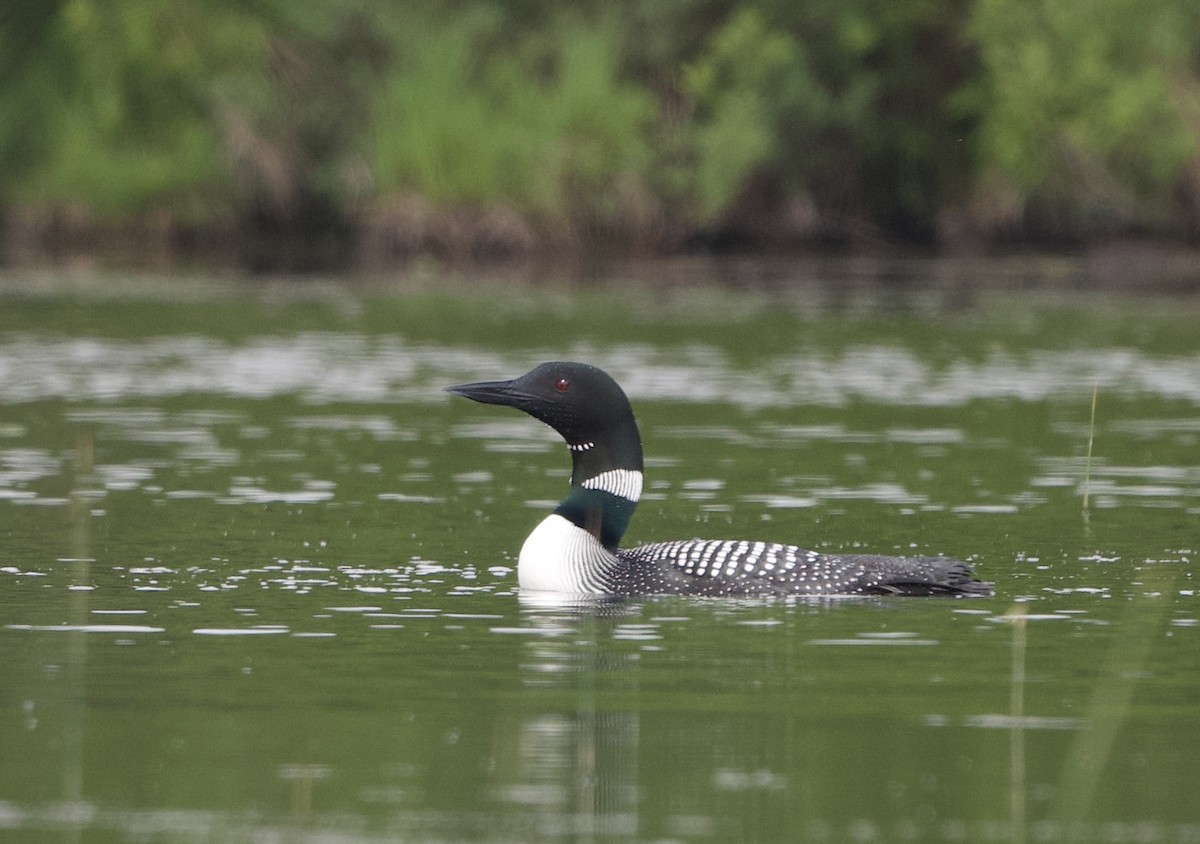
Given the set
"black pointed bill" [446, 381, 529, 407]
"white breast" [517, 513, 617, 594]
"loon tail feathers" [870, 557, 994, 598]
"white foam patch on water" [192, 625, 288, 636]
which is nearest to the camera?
"white foam patch on water" [192, 625, 288, 636]

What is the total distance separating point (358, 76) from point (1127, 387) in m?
26.9

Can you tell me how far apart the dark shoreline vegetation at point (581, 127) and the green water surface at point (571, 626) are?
796 inches

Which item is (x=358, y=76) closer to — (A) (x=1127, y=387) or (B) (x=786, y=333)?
(B) (x=786, y=333)

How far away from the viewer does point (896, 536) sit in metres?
12.1

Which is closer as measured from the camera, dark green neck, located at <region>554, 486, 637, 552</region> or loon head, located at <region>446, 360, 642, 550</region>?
dark green neck, located at <region>554, 486, 637, 552</region>

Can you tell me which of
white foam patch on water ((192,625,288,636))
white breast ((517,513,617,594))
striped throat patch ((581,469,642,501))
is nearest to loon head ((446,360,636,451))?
striped throat patch ((581,469,642,501))

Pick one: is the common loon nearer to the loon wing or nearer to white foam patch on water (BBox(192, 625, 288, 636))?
the loon wing

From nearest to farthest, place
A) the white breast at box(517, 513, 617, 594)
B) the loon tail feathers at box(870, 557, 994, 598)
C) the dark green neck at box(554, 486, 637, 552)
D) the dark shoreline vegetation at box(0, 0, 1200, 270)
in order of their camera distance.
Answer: the loon tail feathers at box(870, 557, 994, 598)
the white breast at box(517, 513, 617, 594)
the dark green neck at box(554, 486, 637, 552)
the dark shoreline vegetation at box(0, 0, 1200, 270)

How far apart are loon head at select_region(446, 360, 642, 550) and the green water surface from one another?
0.58 meters

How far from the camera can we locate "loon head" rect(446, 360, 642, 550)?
1049 cm

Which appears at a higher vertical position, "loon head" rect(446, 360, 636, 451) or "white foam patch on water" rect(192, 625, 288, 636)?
"loon head" rect(446, 360, 636, 451)

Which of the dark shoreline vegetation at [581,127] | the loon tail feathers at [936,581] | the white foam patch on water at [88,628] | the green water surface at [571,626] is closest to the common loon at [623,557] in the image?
the loon tail feathers at [936,581]

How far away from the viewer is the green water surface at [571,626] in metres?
6.50

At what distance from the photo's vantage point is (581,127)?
4169 cm
